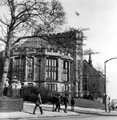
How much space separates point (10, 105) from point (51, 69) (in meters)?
42.4

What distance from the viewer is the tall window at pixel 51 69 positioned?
64062mm

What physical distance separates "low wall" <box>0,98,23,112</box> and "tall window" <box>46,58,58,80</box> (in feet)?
134

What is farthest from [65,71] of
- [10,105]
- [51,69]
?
[10,105]

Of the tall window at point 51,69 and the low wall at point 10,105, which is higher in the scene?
the tall window at point 51,69

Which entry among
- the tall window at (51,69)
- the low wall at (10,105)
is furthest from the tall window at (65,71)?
the low wall at (10,105)

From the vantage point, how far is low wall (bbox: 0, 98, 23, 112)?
21.3 meters

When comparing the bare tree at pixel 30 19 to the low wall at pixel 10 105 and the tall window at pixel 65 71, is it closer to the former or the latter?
the low wall at pixel 10 105

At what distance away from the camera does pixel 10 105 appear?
21.9m

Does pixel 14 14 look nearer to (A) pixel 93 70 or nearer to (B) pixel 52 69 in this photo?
(B) pixel 52 69

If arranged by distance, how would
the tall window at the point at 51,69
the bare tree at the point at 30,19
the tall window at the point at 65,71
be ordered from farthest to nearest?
the tall window at the point at 65,71 < the tall window at the point at 51,69 < the bare tree at the point at 30,19

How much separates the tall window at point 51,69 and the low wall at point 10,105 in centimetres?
4094

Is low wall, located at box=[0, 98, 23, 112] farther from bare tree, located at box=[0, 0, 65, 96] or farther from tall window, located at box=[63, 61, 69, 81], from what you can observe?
tall window, located at box=[63, 61, 69, 81]

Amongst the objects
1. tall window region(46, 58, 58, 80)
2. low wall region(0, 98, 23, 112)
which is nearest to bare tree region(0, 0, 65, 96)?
low wall region(0, 98, 23, 112)

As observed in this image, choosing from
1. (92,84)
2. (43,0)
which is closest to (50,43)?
(43,0)
